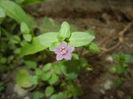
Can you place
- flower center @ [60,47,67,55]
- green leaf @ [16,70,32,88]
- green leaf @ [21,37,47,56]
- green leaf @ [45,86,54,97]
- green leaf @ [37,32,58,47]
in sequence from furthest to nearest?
green leaf @ [16,70,32,88], green leaf @ [45,86,54,97], green leaf @ [21,37,47,56], green leaf @ [37,32,58,47], flower center @ [60,47,67,55]

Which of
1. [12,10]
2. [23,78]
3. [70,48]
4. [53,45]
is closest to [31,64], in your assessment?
[23,78]

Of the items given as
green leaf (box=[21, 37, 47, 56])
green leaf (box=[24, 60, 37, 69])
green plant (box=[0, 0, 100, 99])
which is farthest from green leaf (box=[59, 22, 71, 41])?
green leaf (box=[24, 60, 37, 69])

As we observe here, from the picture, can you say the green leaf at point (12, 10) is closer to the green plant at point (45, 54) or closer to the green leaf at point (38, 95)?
the green plant at point (45, 54)

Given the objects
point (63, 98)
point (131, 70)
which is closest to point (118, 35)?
point (131, 70)

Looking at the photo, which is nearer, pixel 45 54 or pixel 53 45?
pixel 53 45

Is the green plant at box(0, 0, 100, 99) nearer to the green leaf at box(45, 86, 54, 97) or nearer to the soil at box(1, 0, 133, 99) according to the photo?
the green leaf at box(45, 86, 54, 97)

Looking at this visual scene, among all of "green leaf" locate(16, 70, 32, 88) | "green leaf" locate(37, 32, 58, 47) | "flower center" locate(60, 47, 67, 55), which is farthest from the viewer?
"green leaf" locate(16, 70, 32, 88)

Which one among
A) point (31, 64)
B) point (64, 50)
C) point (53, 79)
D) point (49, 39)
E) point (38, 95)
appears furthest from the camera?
point (31, 64)

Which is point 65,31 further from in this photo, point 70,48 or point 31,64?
point 31,64
